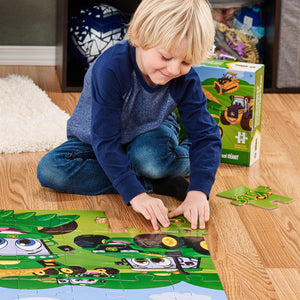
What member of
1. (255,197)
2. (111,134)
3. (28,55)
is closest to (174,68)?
(111,134)

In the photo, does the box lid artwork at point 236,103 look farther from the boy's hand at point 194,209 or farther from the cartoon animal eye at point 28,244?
the cartoon animal eye at point 28,244

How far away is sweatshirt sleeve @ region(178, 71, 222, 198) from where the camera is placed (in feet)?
4.69

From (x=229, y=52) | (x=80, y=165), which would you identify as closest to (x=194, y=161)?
(x=80, y=165)

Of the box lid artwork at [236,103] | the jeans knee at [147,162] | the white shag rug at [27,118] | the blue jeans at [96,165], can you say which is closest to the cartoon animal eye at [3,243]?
the blue jeans at [96,165]

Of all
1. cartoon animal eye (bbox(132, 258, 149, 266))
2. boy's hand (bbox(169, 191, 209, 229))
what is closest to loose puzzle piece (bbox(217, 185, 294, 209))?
boy's hand (bbox(169, 191, 209, 229))

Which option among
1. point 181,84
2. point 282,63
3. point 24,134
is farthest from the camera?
point 282,63

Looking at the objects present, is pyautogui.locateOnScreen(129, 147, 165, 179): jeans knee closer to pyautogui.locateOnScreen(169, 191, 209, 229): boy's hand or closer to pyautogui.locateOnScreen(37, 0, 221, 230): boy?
pyautogui.locateOnScreen(37, 0, 221, 230): boy

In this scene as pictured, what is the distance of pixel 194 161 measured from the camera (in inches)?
57.0

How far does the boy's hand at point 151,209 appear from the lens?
4.34 feet

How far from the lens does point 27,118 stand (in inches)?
75.5

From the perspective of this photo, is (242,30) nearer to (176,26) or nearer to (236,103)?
(236,103)

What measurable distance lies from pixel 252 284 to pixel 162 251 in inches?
7.3

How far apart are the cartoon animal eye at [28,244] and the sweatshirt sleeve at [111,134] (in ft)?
0.78

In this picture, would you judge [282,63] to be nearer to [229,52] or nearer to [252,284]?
[229,52]
